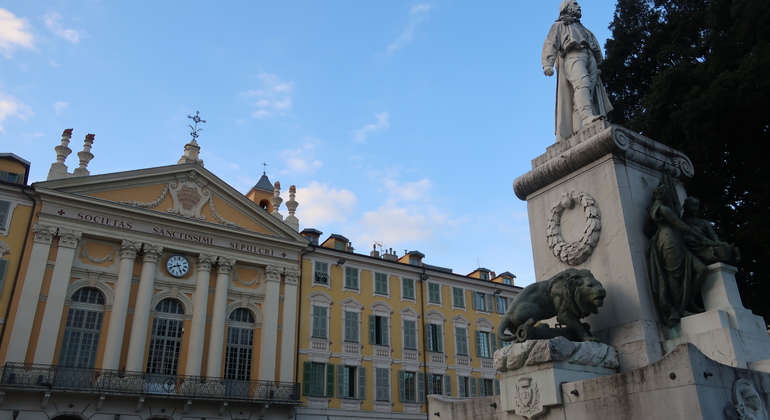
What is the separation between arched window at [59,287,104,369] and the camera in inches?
973

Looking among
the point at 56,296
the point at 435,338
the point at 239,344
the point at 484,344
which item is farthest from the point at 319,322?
the point at 56,296

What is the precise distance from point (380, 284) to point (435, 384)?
6.31 metres

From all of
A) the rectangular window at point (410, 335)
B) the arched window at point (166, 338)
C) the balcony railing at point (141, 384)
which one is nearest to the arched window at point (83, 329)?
the balcony railing at point (141, 384)

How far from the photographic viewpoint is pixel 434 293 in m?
35.5

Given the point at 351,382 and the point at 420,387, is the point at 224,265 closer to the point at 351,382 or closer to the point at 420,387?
the point at 351,382

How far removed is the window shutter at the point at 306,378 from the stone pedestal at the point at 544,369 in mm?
25106

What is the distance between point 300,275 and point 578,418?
27.3m

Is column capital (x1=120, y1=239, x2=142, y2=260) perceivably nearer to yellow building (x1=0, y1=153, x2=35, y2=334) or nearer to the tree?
yellow building (x1=0, y1=153, x2=35, y2=334)

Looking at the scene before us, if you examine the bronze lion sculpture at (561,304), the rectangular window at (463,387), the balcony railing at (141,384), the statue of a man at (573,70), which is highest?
the statue of a man at (573,70)

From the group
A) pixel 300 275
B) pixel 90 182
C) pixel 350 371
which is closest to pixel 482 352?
pixel 350 371

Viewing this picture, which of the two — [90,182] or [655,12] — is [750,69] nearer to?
[655,12]

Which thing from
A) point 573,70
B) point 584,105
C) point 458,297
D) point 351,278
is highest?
point 351,278

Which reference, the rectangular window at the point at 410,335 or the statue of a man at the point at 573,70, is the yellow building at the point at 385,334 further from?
the statue of a man at the point at 573,70

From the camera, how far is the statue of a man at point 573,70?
709cm
